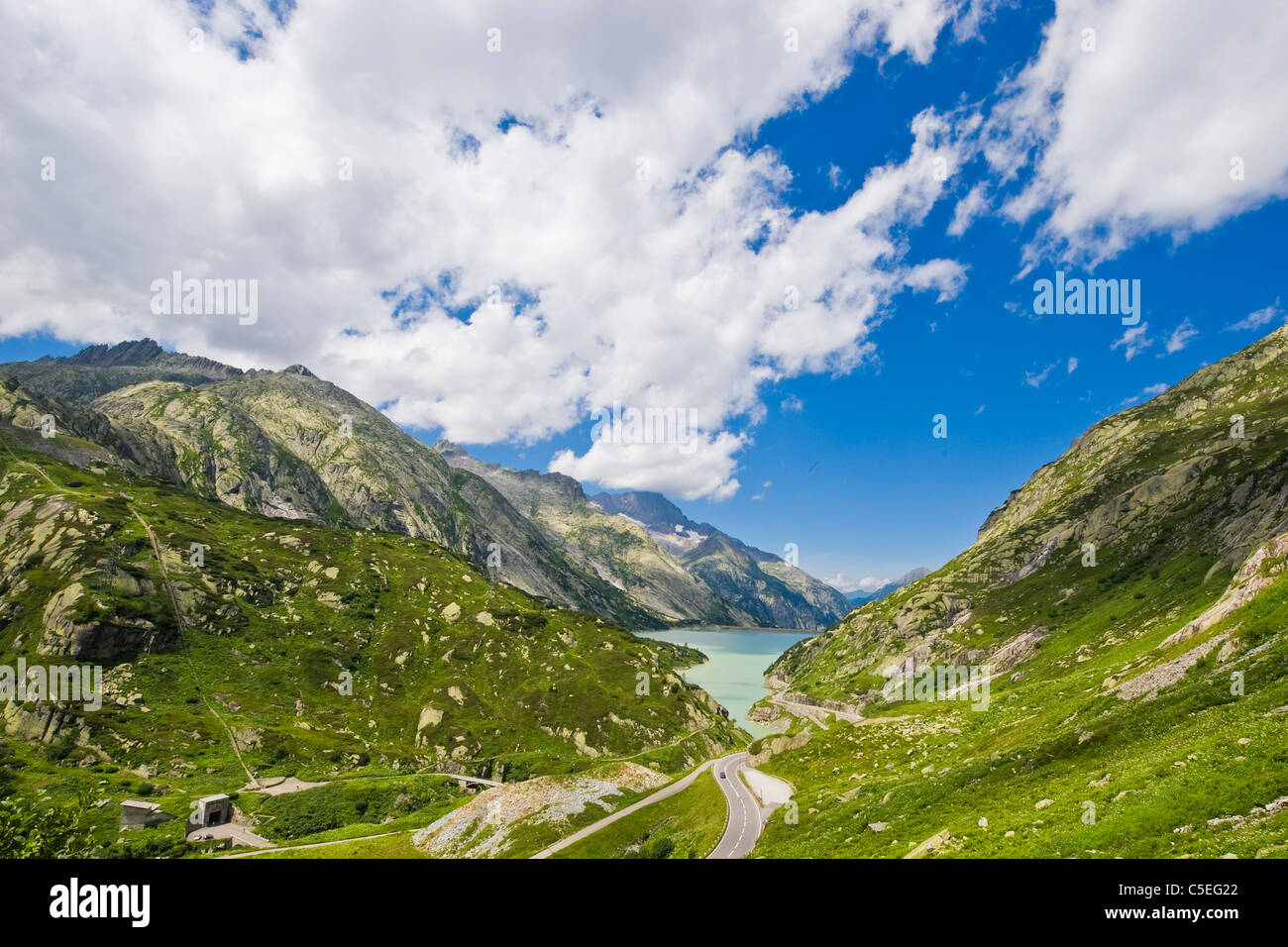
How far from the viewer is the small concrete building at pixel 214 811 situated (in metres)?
78.4

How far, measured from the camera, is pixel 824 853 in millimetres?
36906

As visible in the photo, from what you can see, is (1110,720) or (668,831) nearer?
(1110,720)

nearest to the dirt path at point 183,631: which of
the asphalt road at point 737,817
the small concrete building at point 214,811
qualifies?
the small concrete building at point 214,811

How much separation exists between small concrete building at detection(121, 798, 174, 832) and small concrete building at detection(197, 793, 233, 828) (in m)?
4.96

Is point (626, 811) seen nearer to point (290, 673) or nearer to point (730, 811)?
point (730, 811)

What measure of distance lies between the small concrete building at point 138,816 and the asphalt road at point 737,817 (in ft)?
261

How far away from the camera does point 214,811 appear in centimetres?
7994

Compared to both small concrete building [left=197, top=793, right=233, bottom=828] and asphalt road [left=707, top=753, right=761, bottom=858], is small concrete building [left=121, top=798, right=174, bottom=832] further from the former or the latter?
asphalt road [left=707, top=753, right=761, bottom=858]

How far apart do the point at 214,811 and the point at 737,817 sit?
77.0 metres

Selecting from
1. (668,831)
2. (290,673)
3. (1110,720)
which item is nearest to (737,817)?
(668,831)

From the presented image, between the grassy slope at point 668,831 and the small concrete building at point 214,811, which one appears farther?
the small concrete building at point 214,811

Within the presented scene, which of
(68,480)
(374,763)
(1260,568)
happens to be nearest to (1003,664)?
(1260,568)

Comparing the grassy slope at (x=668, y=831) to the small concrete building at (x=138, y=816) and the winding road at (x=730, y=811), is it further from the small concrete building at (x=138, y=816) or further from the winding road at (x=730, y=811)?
the small concrete building at (x=138, y=816)
